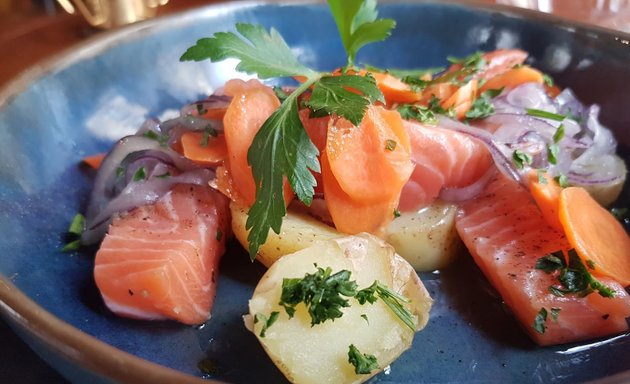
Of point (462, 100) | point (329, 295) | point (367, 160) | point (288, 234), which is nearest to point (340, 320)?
point (329, 295)

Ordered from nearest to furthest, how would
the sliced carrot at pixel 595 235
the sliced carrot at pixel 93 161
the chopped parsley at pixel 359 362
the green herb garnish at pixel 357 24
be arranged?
the chopped parsley at pixel 359 362, the sliced carrot at pixel 595 235, the green herb garnish at pixel 357 24, the sliced carrot at pixel 93 161

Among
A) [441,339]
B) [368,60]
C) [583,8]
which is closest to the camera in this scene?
[441,339]

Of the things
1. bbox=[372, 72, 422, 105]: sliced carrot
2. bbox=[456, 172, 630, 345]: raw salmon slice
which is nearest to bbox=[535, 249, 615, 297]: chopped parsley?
bbox=[456, 172, 630, 345]: raw salmon slice

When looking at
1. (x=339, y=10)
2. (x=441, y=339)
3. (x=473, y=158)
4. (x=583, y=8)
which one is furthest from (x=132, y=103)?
(x=583, y=8)

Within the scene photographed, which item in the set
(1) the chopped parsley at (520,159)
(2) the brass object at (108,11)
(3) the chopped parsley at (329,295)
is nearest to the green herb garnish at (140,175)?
(3) the chopped parsley at (329,295)

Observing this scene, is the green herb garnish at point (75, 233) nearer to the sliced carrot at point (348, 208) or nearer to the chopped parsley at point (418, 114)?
the sliced carrot at point (348, 208)

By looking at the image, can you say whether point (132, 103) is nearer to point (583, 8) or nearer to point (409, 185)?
point (409, 185)

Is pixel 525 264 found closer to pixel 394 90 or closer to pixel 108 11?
pixel 394 90
